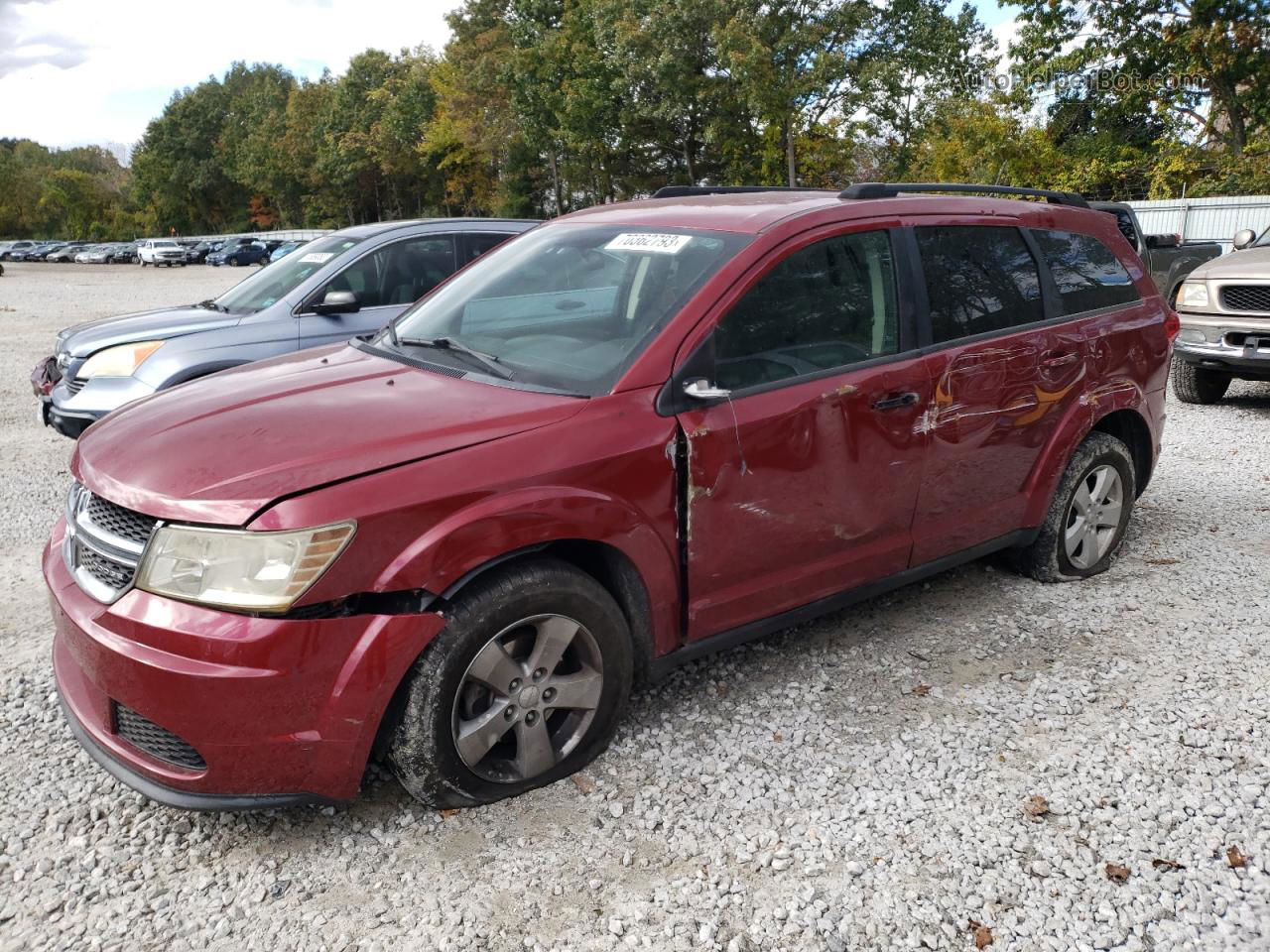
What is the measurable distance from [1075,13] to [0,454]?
112 feet

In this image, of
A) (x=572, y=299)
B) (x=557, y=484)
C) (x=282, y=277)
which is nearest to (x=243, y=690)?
(x=557, y=484)

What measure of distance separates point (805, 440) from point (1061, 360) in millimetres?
1606

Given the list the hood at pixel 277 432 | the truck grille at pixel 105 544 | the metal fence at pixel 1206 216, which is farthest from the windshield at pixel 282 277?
the metal fence at pixel 1206 216

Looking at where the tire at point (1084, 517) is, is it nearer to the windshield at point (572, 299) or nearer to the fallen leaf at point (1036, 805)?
the fallen leaf at point (1036, 805)

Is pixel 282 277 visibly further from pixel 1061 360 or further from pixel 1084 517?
pixel 1084 517

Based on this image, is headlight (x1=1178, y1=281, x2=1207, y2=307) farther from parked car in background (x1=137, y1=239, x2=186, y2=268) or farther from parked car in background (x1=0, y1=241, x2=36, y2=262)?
parked car in background (x1=0, y1=241, x2=36, y2=262)

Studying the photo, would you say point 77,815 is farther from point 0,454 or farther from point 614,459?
point 0,454

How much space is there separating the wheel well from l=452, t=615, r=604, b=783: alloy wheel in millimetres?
2927

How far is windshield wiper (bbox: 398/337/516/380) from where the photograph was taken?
10.8 feet

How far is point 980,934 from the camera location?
251cm

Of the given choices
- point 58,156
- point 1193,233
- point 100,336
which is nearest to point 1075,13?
point 1193,233

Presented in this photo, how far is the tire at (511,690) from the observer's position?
8.98 feet

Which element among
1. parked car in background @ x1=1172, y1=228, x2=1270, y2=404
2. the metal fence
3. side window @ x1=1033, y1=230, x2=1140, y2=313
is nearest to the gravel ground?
side window @ x1=1033, y1=230, x2=1140, y2=313

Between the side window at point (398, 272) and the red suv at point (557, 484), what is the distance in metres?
3.13
